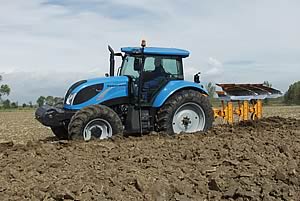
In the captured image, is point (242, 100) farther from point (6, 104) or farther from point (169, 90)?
point (6, 104)

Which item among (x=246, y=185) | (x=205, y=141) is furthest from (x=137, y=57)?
(x=246, y=185)

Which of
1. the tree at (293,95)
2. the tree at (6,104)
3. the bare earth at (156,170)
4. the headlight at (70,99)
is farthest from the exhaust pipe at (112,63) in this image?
the tree at (6,104)

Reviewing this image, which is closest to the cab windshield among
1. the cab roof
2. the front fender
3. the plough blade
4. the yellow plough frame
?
the cab roof

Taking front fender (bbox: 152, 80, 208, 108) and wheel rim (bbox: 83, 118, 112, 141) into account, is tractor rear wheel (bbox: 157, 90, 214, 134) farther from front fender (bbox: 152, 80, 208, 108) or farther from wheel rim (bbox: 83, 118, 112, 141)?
wheel rim (bbox: 83, 118, 112, 141)

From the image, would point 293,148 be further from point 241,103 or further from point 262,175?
point 241,103

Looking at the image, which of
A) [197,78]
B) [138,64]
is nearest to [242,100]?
[197,78]

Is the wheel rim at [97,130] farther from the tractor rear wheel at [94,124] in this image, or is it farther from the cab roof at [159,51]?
the cab roof at [159,51]

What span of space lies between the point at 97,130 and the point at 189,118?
8.35 ft

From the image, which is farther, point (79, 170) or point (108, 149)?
point (108, 149)

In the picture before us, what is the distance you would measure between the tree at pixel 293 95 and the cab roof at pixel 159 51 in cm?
5928

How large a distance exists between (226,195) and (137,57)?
6.04 meters

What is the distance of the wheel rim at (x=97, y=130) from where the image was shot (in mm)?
10789

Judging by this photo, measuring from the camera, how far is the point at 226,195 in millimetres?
6465

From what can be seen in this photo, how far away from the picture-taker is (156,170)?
717 cm
